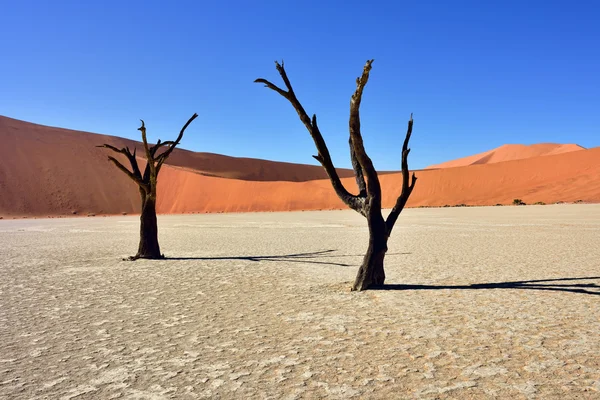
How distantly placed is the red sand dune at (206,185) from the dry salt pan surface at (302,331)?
3541 centimetres

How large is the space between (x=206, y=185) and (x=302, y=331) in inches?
2076

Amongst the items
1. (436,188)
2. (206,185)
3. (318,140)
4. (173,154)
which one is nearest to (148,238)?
(318,140)

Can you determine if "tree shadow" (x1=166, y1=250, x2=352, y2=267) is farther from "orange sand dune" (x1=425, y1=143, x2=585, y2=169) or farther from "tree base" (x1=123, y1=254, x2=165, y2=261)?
"orange sand dune" (x1=425, y1=143, x2=585, y2=169)

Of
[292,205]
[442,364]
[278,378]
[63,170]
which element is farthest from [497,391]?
[63,170]

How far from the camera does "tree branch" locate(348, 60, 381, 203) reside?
5.93 metres

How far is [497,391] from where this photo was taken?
2.98 m

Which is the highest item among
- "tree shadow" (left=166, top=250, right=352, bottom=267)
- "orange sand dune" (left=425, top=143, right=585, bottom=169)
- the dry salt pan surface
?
"orange sand dune" (left=425, top=143, right=585, bottom=169)

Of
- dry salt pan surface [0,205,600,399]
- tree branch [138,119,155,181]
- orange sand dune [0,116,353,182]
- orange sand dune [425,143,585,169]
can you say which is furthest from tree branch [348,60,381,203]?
orange sand dune [425,143,585,169]

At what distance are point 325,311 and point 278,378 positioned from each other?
2030 millimetres

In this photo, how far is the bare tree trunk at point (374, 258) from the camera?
21.4 feet

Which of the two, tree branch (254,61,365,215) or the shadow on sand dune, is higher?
tree branch (254,61,365,215)

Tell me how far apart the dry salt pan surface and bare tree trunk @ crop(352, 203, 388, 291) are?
28 cm

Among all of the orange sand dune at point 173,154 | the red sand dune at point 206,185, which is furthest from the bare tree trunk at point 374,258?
the orange sand dune at point 173,154


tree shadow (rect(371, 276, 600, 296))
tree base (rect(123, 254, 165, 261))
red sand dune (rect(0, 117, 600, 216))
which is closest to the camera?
tree shadow (rect(371, 276, 600, 296))
